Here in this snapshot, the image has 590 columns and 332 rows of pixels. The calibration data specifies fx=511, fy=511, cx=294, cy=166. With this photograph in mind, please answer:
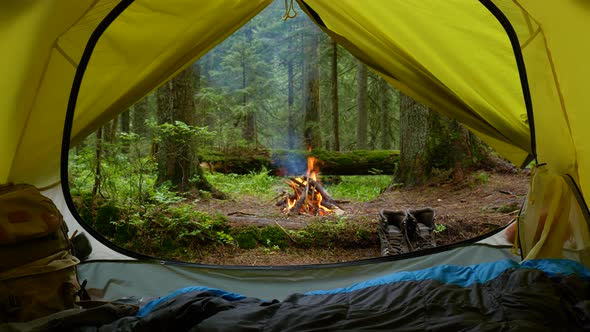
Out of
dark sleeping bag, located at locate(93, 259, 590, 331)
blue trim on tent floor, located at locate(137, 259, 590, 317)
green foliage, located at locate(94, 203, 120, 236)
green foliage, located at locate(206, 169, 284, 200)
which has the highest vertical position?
green foliage, located at locate(206, 169, 284, 200)

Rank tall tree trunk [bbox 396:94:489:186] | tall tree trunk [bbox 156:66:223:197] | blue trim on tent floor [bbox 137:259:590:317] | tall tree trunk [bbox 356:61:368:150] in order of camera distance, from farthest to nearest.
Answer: tall tree trunk [bbox 356:61:368:150], tall tree trunk [bbox 396:94:489:186], tall tree trunk [bbox 156:66:223:197], blue trim on tent floor [bbox 137:259:590:317]

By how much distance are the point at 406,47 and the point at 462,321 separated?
1.66 meters

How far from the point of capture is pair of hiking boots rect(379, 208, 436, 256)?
137 inches

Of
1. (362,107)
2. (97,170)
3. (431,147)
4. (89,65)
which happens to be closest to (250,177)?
(97,170)

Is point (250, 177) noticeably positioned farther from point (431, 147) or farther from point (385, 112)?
point (385, 112)

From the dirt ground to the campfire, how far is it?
0.11m

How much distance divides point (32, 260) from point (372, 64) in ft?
7.04

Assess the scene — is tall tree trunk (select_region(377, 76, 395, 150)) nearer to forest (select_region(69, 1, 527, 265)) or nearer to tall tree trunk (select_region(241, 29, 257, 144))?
forest (select_region(69, 1, 527, 265))

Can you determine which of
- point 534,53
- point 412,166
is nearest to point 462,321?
point 534,53

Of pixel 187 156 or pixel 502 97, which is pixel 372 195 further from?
pixel 502 97

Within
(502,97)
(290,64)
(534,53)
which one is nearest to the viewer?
(534,53)

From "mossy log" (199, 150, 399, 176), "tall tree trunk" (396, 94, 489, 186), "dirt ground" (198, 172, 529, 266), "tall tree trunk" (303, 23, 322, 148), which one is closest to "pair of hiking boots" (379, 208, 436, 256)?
"dirt ground" (198, 172, 529, 266)

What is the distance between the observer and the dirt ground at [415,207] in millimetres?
4152

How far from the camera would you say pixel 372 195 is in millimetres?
5758
